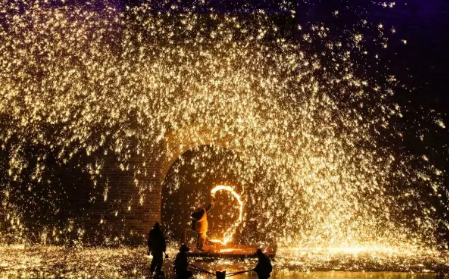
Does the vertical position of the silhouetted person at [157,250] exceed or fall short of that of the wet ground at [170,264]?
it exceeds it

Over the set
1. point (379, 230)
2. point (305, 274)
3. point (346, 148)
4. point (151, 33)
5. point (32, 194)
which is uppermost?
point (151, 33)

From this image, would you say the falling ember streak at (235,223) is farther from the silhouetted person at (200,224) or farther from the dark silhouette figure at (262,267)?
the dark silhouette figure at (262,267)

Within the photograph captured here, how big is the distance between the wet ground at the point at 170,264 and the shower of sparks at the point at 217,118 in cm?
109

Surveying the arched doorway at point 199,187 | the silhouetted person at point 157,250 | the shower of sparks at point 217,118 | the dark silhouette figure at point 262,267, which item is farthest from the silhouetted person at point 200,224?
the dark silhouette figure at point 262,267

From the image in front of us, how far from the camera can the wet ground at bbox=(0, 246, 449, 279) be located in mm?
8469

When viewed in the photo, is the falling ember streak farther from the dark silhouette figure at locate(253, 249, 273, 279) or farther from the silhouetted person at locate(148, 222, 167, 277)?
the dark silhouette figure at locate(253, 249, 273, 279)

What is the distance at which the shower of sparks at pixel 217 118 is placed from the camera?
1184 centimetres

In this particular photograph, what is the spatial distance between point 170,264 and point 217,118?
3.74 m

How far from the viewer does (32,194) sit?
39.3 ft

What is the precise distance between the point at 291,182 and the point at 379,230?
2.28 meters

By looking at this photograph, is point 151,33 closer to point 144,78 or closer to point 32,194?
point 144,78

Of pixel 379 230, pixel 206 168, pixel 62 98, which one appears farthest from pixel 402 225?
pixel 62 98

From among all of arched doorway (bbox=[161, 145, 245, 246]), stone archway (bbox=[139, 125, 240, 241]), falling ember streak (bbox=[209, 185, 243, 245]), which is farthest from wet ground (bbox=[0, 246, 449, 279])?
falling ember streak (bbox=[209, 185, 243, 245])

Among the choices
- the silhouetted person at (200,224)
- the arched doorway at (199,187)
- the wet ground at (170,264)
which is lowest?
the wet ground at (170,264)
